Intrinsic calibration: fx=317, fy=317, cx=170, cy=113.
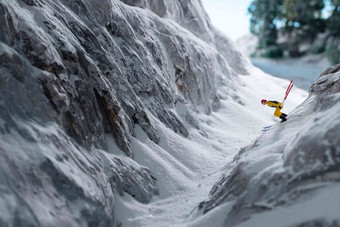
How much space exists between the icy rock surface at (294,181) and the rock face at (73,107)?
1922 millimetres

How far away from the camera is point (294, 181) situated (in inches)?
158

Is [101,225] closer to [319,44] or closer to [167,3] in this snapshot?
[167,3]

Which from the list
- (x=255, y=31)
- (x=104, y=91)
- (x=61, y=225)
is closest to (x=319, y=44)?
(x=255, y=31)

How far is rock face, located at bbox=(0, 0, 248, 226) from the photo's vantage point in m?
3.97

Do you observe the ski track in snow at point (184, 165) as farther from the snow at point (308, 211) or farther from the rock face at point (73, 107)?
the snow at point (308, 211)

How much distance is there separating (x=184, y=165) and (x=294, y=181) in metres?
3.90

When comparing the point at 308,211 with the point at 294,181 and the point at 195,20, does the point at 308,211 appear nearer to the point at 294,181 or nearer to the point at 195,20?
the point at 294,181

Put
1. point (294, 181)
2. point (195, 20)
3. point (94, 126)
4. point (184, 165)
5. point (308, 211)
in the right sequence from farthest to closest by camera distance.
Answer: point (195, 20) < point (184, 165) < point (94, 126) < point (294, 181) < point (308, 211)

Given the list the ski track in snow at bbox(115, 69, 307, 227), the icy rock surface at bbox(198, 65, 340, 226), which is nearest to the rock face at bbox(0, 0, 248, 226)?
the ski track in snow at bbox(115, 69, 307, 227)

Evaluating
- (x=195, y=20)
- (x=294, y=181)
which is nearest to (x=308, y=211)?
(x=294, y=181)

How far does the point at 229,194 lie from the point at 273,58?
41914 mm

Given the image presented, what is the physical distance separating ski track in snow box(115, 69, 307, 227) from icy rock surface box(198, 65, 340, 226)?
1.51ft

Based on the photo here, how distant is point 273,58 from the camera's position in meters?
43.4

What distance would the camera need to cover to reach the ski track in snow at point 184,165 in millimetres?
5367
